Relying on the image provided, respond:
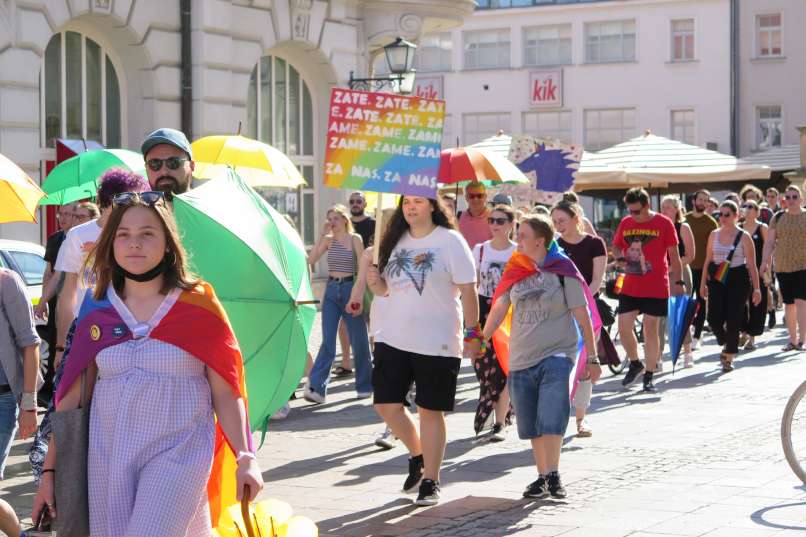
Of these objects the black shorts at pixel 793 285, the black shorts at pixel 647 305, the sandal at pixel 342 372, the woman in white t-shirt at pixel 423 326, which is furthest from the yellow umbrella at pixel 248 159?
the black shorts at pixel 793 285

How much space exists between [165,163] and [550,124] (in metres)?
49.9

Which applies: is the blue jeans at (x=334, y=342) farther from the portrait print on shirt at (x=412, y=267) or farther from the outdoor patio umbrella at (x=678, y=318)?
the portrait print on shirt at (x=412, y=267)

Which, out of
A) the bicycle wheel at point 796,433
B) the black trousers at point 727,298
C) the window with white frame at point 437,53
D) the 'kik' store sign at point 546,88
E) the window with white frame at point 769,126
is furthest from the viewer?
the window with white frame at point 437,53

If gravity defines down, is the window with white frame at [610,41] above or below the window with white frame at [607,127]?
above

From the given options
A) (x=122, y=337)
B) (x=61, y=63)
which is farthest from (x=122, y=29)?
(x=122, y=337)

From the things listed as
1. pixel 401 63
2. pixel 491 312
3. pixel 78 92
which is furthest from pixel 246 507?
pixel 78 92

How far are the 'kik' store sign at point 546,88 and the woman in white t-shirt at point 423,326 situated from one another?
46.7m

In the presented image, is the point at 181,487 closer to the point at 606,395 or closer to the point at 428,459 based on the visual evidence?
the point at 428,459

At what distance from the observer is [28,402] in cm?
675

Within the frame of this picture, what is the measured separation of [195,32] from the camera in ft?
72.3

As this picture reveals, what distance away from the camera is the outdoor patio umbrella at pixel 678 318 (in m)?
15.8

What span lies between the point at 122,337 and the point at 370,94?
4.33 meters

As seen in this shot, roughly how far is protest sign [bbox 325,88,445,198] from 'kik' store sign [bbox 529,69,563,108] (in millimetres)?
46514

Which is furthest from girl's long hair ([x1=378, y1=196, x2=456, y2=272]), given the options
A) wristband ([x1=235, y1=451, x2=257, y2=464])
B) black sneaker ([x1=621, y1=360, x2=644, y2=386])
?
black sneaker ([x1=621, y1=360, x2=644, y2=386])
